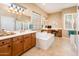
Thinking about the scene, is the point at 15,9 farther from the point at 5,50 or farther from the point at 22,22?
the point at 5,50

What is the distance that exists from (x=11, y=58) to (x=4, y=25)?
2.80 meters

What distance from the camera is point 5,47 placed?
114 inches

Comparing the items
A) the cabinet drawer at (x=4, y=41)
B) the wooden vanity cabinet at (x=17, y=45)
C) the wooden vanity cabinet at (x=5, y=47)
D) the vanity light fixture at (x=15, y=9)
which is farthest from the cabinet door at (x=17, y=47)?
the vanity light fixture at (x=15, y=9)

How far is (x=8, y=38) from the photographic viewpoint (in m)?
2.99

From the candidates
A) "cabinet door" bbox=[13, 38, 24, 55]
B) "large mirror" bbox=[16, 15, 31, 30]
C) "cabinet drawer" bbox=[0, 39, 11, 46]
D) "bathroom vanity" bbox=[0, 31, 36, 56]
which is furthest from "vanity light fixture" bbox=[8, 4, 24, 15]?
"cabinet drawer" bbox=[0, 39, 11, 46]

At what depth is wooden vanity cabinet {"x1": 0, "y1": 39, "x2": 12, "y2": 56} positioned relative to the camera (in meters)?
2.77

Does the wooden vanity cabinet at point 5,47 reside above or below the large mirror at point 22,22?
below

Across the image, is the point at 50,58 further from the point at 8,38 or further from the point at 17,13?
the point at 17,13

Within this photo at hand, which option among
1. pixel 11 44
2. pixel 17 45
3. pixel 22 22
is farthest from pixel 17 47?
pixel 22 22

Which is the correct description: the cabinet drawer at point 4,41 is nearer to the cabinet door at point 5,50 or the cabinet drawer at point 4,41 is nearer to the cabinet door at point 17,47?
the cabinet door at point 5,50

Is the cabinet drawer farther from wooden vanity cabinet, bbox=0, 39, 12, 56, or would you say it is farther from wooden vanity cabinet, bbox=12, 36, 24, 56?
wooden vanity cabinet, bbox=12, 36, 24, 56

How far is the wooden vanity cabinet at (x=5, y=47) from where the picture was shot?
9.08ft

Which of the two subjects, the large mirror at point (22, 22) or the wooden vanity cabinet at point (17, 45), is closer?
the wooden vanity cabinet at point (17, 45)

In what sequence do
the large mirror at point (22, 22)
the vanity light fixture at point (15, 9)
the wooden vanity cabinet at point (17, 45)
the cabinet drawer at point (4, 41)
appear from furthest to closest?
the large mirror at point (22, 22) < the vanity light fixture at point (15, 9) < the wooden vanity cabinet at point (17, 45) < the cabinet drawer at point (4, 41)
